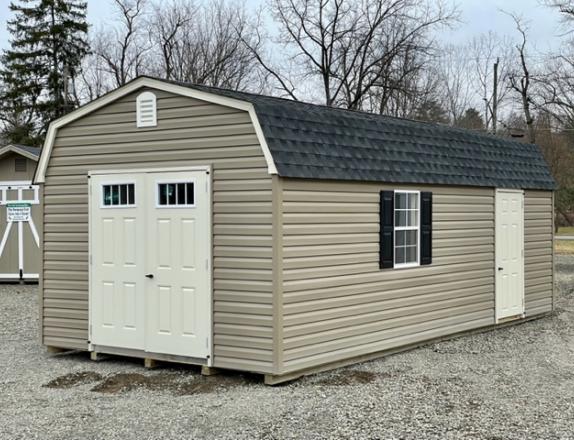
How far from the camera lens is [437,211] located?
918 cm

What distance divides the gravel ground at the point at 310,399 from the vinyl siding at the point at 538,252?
249cm

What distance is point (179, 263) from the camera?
7410 mm

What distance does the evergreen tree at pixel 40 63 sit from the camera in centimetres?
3241

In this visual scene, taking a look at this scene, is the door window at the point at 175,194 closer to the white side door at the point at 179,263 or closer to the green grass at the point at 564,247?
the white side door at the point at 179,263

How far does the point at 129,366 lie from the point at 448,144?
4.92 meters

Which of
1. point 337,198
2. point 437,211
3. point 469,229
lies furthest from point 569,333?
point 337,198

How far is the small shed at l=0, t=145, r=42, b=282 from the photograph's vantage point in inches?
632

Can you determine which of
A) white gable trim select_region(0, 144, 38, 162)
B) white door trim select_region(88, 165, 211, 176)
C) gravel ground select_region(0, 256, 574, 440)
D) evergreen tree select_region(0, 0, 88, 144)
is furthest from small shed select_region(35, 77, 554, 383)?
evergreen tree select_region(0, 0, 88, 144)

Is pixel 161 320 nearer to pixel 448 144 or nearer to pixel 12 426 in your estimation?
pixel 12 426

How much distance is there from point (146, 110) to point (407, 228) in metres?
3.29

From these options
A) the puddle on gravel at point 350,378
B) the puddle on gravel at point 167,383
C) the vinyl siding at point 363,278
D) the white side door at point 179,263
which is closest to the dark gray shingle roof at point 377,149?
the vinyl siding at point 363,278

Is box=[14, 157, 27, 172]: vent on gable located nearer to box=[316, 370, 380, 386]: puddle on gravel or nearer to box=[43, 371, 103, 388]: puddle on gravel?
box=[43, 371, 103, 388]: puddle on gravel

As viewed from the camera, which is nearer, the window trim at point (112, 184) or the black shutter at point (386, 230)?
the window trim at point (112, 184)

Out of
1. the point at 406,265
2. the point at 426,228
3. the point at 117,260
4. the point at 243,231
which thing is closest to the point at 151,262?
the point at 117,260
